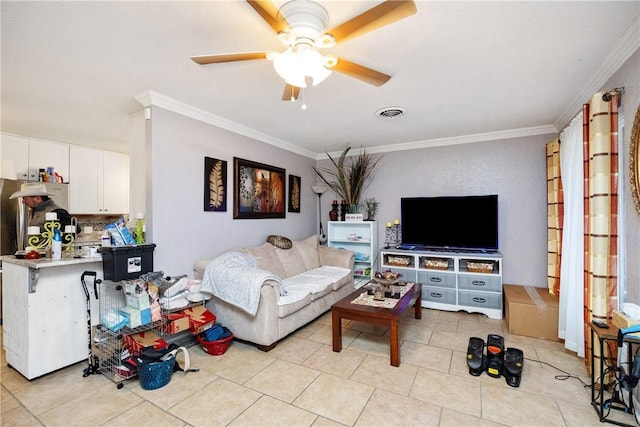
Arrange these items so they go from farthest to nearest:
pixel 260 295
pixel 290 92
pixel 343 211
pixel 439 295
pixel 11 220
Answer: pixel 343 211
pixel 439 295
pixel 11 220
pixel 260 295
pixel 290 92

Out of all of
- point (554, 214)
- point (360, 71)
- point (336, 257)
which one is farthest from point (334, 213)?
point (360, 71)

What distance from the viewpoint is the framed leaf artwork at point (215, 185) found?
323 cm

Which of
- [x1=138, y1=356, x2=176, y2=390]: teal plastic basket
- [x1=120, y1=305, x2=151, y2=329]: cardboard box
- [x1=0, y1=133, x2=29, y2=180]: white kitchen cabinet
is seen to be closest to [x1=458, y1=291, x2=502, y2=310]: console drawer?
[x1=138, y1=356, x2=176, y2=390]: teal plastic basket

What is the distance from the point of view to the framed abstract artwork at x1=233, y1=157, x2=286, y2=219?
365 cm

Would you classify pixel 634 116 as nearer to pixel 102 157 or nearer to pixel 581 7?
pixel 581 7

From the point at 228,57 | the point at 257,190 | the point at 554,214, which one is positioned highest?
the point at 228,57

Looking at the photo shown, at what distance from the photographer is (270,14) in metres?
1.34

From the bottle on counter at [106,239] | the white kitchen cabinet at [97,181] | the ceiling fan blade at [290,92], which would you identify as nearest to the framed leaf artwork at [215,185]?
the bottle on counter at [106,239]

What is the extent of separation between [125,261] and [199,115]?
1654 mm

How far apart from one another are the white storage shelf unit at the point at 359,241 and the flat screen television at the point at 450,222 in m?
0.49

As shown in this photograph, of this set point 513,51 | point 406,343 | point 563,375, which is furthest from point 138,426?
point 513,51

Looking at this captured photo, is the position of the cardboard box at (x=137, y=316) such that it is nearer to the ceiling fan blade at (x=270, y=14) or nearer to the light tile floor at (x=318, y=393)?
the light tile floor at (x=318, y=393)

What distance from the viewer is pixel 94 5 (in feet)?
5.04

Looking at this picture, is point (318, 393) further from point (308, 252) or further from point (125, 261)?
point (308, 252)
